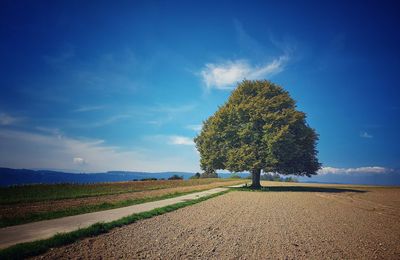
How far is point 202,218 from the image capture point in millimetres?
13500

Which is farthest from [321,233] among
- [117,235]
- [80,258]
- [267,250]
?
[80,258]

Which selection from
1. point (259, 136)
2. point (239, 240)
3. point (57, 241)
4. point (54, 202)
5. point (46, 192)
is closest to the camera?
point (57, 241)

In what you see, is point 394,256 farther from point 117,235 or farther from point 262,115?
point 262,115

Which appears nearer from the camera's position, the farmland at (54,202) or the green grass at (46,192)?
the farmland at (54,202)

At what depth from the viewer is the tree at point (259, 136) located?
34.0 meters

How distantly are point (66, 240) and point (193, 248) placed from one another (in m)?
4.53

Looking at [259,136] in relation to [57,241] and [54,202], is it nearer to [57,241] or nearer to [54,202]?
[54,202]

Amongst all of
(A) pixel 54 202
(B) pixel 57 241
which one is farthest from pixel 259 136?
(B) pixel 57 241

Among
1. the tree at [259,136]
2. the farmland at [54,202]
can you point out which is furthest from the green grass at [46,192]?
the tree at [259,136]

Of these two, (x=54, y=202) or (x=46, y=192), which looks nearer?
(x=54, y=202)

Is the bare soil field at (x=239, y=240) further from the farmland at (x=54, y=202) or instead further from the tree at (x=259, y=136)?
the tree at (x=259, y=136)

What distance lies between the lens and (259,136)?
35.7 meters

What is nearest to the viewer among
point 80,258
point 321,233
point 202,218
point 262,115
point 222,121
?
point 80,258

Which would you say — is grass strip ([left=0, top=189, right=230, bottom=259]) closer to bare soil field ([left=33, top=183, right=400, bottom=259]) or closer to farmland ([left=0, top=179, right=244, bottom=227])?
bare soil field ([left=33, top=183, right=400, bottom=259])
